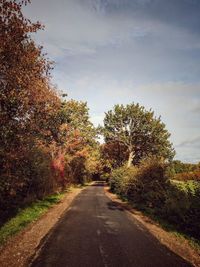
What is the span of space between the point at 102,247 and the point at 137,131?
3695 cm

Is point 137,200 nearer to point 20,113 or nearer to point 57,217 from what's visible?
point 57,217

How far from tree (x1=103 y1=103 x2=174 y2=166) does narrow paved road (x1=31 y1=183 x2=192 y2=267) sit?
103 ft

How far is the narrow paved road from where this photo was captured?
8.14 meters

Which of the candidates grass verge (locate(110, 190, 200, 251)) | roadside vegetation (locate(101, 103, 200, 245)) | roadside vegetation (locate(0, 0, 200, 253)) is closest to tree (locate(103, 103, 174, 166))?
roadside vegetation (locate(101, 103, 200, 245))

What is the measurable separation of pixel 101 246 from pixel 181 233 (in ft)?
15.8

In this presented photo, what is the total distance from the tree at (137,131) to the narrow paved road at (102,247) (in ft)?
103

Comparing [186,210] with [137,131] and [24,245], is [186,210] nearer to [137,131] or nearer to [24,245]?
[24,245]

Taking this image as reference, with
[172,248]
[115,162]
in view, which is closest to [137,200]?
Answer: [172,248]

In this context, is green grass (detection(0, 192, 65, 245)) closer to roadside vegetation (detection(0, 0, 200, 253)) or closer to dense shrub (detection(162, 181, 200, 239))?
roadside vegetation (detection(0, 0, 200, 253))

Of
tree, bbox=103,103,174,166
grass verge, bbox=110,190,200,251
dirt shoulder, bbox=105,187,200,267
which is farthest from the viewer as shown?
tree, bbox=103,103,174,166

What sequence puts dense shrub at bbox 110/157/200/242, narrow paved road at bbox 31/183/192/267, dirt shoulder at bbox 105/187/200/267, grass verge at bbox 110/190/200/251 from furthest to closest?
dense shrub at bbox 110/157/200/242
grass verge at bbox 110/190/200/251
dirt shoulder at bbox 105/187/200/267
narrow paved road at bbox 31/183/192/267

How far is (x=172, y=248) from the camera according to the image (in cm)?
1005

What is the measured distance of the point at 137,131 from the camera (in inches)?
1802

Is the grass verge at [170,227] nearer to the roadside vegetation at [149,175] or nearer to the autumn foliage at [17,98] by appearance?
the roadside vegetation at [149,175]
